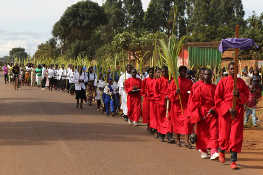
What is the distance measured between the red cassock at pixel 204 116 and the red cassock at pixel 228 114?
0.31 meters

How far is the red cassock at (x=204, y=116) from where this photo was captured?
8.14 m

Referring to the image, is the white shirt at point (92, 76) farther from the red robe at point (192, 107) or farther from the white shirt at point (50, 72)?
the red robe at point (192, 107)

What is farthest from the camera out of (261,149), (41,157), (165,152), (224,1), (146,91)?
(224,1)

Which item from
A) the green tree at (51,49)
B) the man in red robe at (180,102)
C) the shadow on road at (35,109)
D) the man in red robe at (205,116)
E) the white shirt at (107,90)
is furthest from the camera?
the green tree at (51,49)

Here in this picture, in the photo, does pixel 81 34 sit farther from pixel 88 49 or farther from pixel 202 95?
pixel 202 95

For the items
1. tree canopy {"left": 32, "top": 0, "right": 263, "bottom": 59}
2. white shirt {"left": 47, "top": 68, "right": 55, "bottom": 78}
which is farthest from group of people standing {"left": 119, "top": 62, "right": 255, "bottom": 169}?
tree canopy {"left": 32, "top": 0, "right": 263, "bottom": 59}

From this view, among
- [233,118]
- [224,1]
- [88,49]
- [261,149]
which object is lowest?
[261,149]

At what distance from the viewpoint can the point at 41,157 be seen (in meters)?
7.98

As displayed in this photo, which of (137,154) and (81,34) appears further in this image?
(81,34)

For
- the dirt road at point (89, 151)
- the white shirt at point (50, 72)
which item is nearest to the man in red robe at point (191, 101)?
the dirt road at point (89, 151)

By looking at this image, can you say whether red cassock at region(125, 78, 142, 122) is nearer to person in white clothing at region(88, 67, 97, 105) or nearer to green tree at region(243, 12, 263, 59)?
person in white clothing at region(88, 67, 97, 105)

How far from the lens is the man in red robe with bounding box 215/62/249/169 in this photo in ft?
24.3

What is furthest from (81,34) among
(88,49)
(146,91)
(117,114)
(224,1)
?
(146,91)

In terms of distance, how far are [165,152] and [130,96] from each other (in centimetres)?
428
